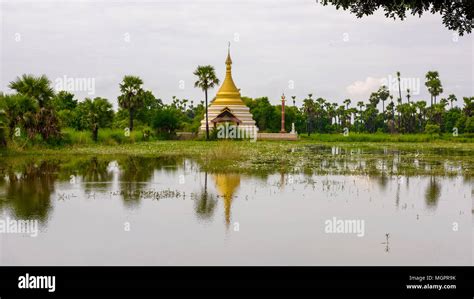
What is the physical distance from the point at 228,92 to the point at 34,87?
125ft

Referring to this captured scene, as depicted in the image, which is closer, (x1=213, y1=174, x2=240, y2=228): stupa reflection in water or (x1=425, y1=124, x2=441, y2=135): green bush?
(x1=213, y1=174, x2=240, y2=228): stupa reflection in water

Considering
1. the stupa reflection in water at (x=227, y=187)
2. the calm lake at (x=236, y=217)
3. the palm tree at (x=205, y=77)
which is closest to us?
the calm lake at (x=236, y=217)

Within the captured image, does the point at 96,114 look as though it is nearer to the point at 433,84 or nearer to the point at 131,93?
the point at 131,93

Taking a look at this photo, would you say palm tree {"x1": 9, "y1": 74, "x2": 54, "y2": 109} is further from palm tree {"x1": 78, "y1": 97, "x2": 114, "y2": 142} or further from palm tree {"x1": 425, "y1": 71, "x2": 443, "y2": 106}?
palm tree {"x1": 425, "y1": 71, "x2": 443, "y2": 106}

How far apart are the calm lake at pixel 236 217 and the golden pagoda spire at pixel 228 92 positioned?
156ft

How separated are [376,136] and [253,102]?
25.5 meters

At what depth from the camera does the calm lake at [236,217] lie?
32.8 ft

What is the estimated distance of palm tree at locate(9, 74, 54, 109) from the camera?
36.0m

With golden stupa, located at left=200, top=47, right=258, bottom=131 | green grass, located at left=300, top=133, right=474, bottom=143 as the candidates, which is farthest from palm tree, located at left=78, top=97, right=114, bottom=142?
green grass, located at left=300, top=133, right=474, bottom=143

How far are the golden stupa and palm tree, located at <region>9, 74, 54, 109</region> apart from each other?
30393 mm

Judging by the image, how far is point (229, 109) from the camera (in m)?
69.4
